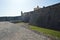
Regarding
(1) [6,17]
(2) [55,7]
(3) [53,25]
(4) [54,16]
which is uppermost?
(2) [55,7]

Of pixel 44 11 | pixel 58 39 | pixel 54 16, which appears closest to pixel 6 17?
pixel 44 11

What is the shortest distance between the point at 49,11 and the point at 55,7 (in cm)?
329

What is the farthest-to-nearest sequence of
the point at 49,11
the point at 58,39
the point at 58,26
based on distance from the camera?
the point at 49,11
the point at 58,26
the point at 58,39

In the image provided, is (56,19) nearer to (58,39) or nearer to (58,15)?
(58,15)

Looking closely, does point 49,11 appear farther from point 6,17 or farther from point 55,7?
point 6,17

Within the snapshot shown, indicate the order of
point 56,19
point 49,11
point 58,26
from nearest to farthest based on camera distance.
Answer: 1. point 58,26
2. point 56,19
3. point 49,11

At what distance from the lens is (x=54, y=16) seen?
28.3 m

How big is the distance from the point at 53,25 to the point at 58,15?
8.81 feet

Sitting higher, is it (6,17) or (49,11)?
(49,11)

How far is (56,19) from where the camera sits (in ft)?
87.9

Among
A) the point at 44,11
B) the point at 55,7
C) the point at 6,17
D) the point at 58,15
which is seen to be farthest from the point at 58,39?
the point at 6,17

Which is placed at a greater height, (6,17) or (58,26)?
(58,26)

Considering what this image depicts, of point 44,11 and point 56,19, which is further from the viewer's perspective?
point 44,11

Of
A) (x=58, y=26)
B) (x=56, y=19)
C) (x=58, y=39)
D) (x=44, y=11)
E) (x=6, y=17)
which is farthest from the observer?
(x=6, y=17)
